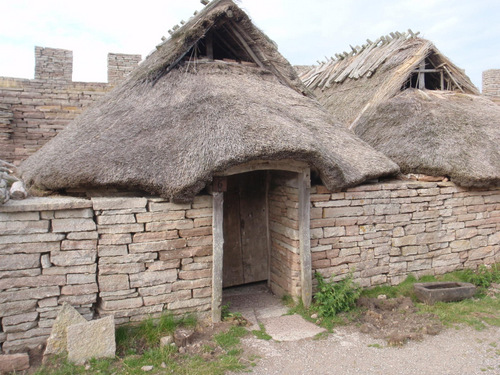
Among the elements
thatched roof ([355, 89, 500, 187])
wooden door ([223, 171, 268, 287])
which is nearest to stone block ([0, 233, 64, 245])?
wooden door ([223, 171, 268, 287])

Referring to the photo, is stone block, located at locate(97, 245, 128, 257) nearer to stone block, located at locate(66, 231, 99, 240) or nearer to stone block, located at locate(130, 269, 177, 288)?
stone block, located at locate(66, 231, 99, 240)

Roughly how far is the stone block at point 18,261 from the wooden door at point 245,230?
9.69 ft

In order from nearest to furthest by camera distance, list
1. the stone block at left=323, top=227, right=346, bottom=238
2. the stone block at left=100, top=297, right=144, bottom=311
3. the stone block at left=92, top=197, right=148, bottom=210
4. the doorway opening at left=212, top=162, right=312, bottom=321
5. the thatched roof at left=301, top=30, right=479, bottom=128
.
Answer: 1. the stone block at left=92, top=197, right=148, bottom=210
2. the stone block at left=100, top=297, right=144, bottom=311
3. the doorway opening at left=212, top=162, right=312, bottom=321
4. the stone block at left=323, top=227, right=346, bottom=238
5. the thatched roof at left=301, top=30, right=479, bottom=128

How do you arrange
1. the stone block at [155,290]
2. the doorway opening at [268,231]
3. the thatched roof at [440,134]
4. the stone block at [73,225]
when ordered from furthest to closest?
the thatched roof at [440,134], the doorway opening at [268,231], the stone block at [155,290], the stone block at [73,225]

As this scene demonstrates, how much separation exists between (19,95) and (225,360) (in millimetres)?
7551

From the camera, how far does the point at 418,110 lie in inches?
296

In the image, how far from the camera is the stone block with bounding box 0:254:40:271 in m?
4.09

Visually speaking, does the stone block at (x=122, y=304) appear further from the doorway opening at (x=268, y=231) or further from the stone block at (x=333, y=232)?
the stone block at (x=333, y=232)

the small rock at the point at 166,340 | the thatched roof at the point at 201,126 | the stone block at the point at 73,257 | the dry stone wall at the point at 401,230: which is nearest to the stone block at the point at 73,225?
the stone block at the point at 73,257

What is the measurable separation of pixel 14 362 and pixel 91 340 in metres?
0.76

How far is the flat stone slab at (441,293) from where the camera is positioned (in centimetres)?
552

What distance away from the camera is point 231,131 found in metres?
4.61

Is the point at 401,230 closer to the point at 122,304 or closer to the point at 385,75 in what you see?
the point at 385,75

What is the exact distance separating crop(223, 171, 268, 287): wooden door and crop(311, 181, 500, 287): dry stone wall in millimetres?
1247
